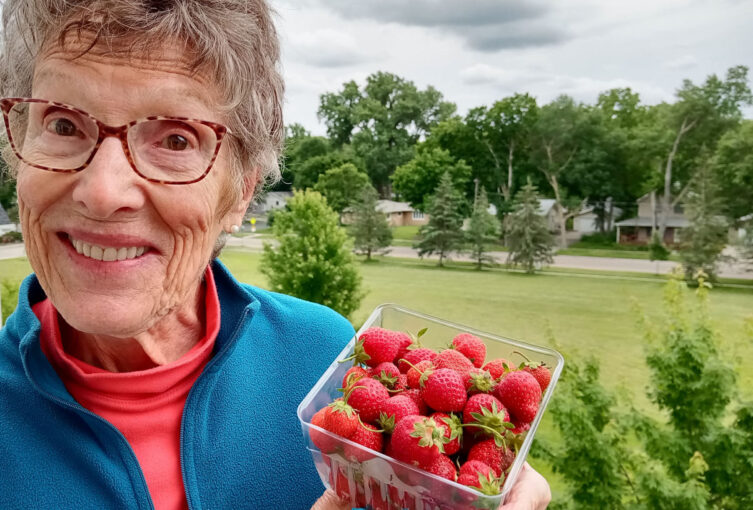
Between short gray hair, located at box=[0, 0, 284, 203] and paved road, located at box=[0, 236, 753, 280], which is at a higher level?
short gray hair, located at box=[0, 0, 284, 203]

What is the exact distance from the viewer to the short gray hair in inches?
27.7

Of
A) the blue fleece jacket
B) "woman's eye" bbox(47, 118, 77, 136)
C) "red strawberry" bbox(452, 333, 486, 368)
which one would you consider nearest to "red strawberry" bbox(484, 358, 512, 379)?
"red strawberry" bbox(452, 333, 486, 368)

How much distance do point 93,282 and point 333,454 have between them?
1.24 ft

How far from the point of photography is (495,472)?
0.60 m

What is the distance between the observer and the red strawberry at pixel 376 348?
73 centimetres

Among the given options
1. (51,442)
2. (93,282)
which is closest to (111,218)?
(93,282)

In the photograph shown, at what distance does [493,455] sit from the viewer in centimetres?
61

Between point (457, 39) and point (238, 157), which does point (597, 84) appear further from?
point (238, 157)

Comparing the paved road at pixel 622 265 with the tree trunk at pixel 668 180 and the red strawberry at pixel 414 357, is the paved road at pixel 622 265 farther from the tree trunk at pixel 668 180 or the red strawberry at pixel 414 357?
the red strawberry at pixel 414 357

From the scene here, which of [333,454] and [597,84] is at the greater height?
[597,84]

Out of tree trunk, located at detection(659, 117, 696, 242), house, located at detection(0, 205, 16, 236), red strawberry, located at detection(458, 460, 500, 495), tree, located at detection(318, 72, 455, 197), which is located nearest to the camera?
red strawberry, located at detection(458, 460, 500, 495)

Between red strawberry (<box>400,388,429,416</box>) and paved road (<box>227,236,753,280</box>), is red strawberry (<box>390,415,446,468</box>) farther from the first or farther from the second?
paved road (<box>227,236,753,280</box>)

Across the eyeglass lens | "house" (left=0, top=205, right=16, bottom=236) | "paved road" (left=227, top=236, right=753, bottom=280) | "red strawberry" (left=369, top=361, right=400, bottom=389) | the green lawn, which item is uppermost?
the eyeglass lens

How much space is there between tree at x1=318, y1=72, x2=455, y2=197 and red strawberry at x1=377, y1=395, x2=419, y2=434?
4.46 m
